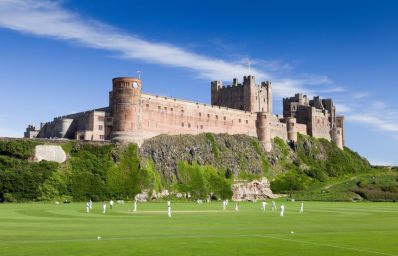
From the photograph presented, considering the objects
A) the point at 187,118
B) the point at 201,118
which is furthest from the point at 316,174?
the point at 187,118

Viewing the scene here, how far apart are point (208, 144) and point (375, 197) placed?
43.5 m

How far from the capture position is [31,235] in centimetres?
3225

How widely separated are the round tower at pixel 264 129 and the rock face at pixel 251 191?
21.5 meters

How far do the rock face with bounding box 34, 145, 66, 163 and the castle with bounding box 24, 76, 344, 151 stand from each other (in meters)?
11.0

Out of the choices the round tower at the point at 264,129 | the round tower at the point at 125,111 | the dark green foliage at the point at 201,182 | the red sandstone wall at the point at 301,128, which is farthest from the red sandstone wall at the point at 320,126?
the round tower at the point at 125,111

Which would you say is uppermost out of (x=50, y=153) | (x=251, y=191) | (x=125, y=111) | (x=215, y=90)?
(x=215, y=90)

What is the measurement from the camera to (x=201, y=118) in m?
142

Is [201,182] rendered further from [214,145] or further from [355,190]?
[355,190]

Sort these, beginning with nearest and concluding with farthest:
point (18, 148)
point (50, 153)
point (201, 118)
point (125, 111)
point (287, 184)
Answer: point (18, 148) → point (50, 153) → point (125, 111) → point (287, 184) → point (201, 118)

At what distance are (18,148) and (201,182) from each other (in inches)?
1664

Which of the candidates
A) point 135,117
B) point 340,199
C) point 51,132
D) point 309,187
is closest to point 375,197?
point 340,199

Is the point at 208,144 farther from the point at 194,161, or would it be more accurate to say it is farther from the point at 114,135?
the point at 114,135

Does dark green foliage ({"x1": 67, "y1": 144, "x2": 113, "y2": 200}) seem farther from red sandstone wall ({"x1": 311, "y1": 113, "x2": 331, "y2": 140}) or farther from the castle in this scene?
red sandstone wall ({"x1": 311, "y1": 113, "x2": 331, "y2": 140})

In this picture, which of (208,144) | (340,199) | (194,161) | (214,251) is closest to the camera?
(214,251)
